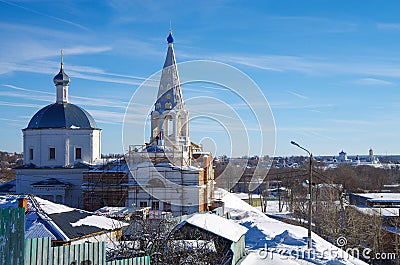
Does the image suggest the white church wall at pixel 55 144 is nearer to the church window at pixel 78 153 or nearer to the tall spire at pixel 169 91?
the church window at pixel 78 153

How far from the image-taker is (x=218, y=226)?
12.2 meters

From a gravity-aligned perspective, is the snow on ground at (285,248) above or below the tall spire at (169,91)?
below

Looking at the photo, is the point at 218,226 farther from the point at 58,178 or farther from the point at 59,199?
the point at 58,178

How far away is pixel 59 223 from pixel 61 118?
13893 mm

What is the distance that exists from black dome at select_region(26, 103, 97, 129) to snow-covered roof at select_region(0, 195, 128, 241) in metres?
10.6

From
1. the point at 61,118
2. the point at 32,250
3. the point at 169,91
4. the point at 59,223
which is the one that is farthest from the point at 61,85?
the point at 32,250

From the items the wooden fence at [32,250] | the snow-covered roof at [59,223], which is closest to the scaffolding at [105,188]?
the snow-covered roof at [59,223]

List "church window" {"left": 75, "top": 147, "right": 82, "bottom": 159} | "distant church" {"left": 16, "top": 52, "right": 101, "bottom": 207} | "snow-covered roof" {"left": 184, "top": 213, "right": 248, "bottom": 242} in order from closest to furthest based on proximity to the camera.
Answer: "snow-covered roof" {"left": 184, "top": 213, "right": 248, "bottom": 242} < "distant church" {"left": 16, "top": 52, "right": 101, "bottom": 207} < "church window" {"left": 75, "top": 147, "right": 82, "bottom": 159}

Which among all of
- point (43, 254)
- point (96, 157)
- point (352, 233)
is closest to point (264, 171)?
point (96, 157)

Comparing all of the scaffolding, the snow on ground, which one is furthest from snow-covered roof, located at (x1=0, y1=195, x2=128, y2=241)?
the scaffolding

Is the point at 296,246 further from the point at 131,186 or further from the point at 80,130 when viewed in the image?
the point at 80,130

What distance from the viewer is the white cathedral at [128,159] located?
2262 cm

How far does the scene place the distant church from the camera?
2566cm

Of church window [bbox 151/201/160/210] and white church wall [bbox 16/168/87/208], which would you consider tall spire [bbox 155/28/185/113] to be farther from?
white church wall [bbox 16/168/87/208]
